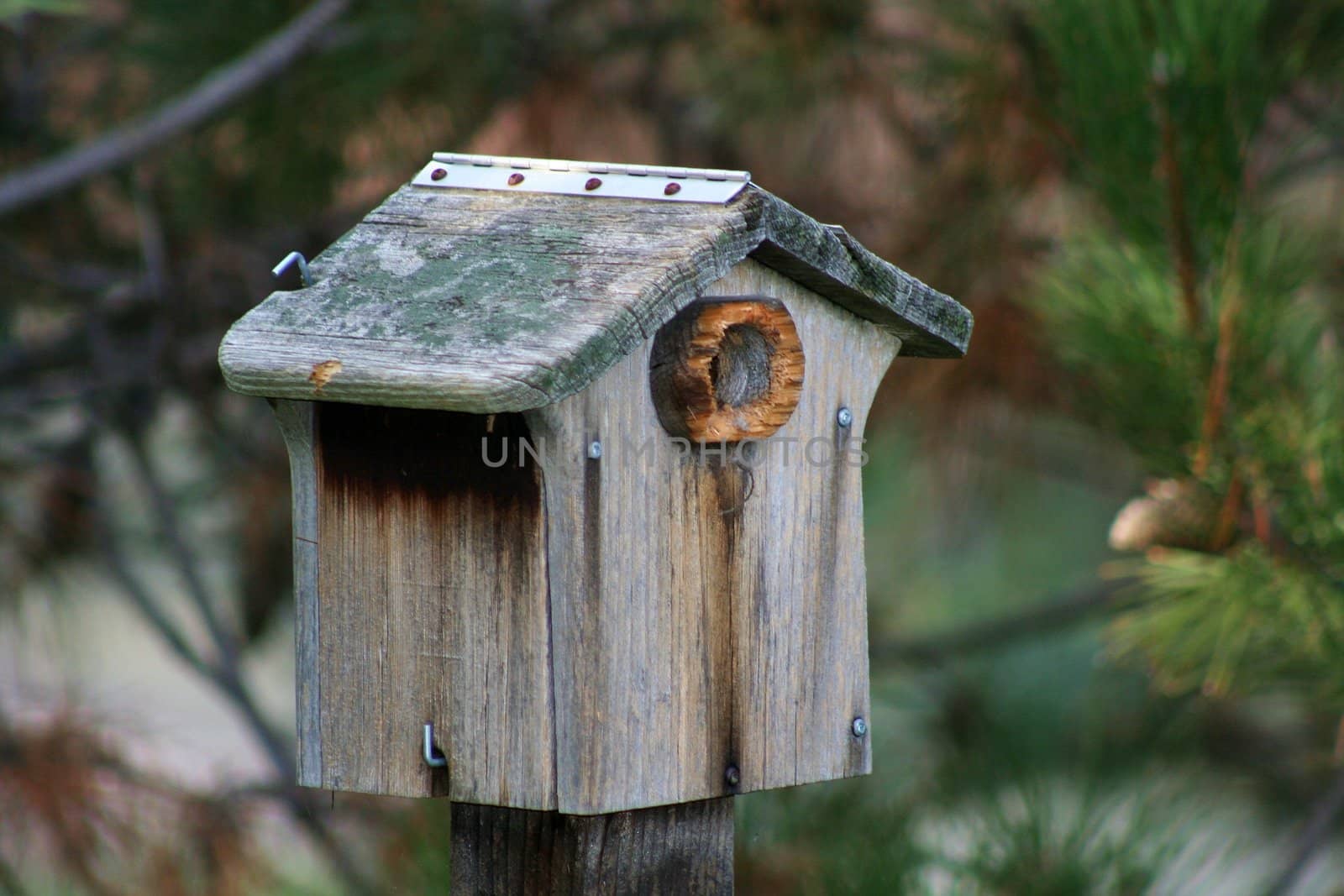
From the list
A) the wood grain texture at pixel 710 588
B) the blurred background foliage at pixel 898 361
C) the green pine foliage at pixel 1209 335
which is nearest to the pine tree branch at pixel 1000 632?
the blurred background foliage at pixel 898 361

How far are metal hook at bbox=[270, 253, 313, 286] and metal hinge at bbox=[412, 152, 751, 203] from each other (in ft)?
0.51

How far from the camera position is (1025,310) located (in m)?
2.25

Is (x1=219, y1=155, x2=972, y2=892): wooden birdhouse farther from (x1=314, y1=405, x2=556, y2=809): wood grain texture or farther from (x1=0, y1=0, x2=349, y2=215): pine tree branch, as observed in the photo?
(x1=0, y1=0, x2=349, y2=215): pine tree branch

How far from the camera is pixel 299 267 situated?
1.16 metres

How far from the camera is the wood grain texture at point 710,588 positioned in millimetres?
1117

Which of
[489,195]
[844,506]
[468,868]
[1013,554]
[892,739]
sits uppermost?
[489,195]

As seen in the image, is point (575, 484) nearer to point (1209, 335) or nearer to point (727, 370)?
point (727, 370)

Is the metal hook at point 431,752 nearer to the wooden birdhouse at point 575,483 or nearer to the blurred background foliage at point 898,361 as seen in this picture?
the wooden birdhouse at point 575,483

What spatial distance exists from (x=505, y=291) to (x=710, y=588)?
0.26 meters

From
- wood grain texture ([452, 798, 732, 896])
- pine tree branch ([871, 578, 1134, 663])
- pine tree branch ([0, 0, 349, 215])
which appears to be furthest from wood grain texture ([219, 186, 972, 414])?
pine tree branch ([871, 578, 1134, 663])

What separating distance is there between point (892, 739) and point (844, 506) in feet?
6.40

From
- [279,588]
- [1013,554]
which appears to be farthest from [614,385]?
[1013,554]

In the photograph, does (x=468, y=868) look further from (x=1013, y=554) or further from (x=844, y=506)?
(x=1013, y=554)

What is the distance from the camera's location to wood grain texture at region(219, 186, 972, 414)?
1041 millimetres
